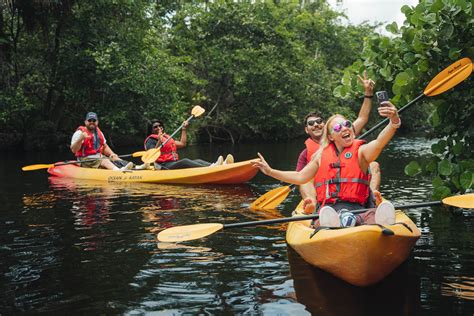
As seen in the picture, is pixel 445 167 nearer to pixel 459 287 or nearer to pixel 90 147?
pixel 459 287

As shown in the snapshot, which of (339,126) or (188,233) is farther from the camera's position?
(188,233)

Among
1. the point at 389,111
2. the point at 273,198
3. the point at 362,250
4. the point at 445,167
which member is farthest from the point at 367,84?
the point at 362,250

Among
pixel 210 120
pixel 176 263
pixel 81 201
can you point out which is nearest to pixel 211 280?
pixel 176 263

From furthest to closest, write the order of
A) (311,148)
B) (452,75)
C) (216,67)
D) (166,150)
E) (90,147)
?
(216,67) < (90,147) < (166,150) < (311,148) < (452,75)

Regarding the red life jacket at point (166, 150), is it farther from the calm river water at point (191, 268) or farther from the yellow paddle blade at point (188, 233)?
the yellow paddle blade at point (188, 233)

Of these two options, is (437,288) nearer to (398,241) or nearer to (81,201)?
(398,241)

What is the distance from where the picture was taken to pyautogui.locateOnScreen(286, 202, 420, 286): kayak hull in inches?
136

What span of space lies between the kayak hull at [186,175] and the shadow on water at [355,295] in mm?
5235

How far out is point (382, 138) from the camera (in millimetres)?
3973

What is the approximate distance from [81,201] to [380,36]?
15.7ft

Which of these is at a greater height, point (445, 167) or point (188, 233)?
point (445, 167)

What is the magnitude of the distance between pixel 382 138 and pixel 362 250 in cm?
90

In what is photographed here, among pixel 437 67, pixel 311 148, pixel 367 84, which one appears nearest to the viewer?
pixel 437 67

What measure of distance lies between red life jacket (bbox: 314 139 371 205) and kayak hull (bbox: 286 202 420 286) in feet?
1.72
